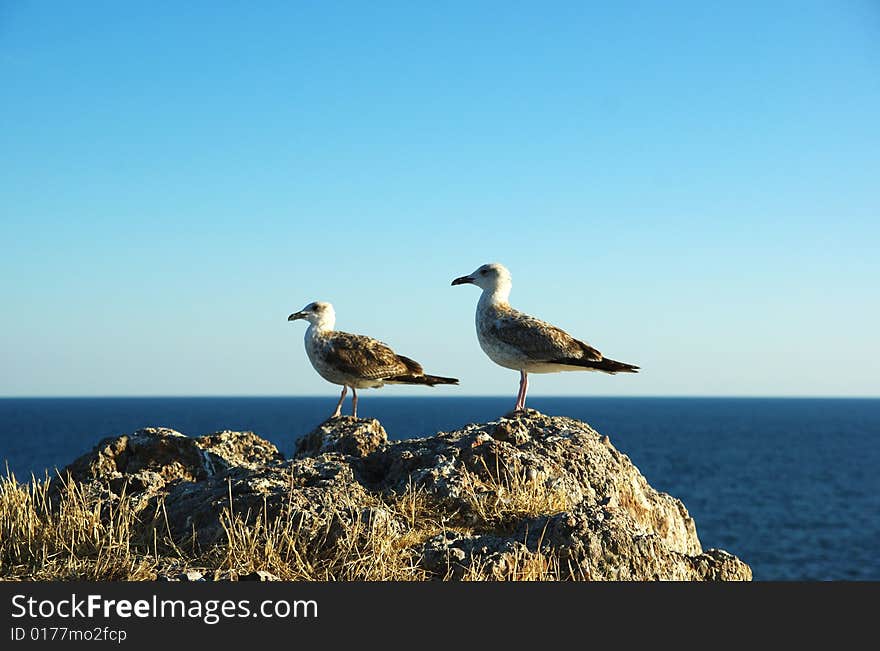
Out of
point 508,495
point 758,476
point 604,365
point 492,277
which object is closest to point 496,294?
point 492,277

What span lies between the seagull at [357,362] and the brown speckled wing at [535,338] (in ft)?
6.28

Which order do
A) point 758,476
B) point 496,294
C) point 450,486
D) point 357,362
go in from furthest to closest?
point 758,476 < point 357,362 < point 496,294 < point 450,486

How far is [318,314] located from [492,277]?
3340 millimetres

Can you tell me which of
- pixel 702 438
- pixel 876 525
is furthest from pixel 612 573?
pixel 702 438

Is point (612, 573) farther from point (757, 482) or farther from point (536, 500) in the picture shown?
point (757, 482)

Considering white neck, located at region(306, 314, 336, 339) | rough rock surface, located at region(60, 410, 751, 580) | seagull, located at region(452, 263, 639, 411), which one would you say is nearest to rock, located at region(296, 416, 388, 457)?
rough rock surface, located at region(60, 410, 751, 580)

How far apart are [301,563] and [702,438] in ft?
502

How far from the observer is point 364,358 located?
49.4 feet

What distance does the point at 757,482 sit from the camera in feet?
340

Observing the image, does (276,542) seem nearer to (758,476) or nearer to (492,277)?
(492,277)

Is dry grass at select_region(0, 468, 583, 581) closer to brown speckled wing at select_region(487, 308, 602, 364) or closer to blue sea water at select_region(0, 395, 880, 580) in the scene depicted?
brown speckled wing at select_region(487, 308, 602, 364)

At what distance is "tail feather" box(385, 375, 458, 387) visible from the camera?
594 inches

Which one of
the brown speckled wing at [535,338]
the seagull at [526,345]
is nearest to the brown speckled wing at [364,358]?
the seagull at [526,345]

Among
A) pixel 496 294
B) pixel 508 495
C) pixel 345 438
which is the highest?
pixel 496 294
